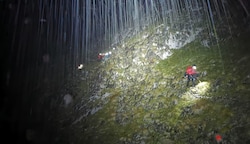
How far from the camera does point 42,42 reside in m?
21.9

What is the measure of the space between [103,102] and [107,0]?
1341 cm

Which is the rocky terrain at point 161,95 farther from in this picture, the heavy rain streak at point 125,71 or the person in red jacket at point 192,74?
the person in red jacket at point 192,74

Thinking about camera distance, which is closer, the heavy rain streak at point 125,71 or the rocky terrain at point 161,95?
the rocky terrain at point 161,95

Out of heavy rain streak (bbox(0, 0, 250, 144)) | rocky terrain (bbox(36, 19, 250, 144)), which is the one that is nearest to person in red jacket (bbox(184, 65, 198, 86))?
heavy rain streak (bbox(0, 0, 250, 144))

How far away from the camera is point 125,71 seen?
43.7ft

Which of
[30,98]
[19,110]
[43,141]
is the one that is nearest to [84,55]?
[30,98]

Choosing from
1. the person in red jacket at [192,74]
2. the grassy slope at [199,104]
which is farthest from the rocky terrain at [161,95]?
the person in red jacket at [192,74]

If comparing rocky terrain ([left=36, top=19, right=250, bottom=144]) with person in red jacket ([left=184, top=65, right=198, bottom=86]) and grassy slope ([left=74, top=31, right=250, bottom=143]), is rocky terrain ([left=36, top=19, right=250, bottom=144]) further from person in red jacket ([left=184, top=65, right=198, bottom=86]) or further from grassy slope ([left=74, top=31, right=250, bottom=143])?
person in red jacket ([left=184, top=65, right=198, bottom=86])

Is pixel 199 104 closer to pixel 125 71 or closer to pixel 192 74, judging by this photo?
pixel 192 74

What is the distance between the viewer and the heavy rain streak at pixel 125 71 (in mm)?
8438

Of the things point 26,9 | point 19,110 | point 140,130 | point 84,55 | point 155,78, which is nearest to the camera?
point 140,130

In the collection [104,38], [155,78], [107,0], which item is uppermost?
[107,0]

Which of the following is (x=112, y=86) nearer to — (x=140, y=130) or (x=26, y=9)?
(x=140, y=130)

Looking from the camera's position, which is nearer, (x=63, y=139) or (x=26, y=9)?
(x=63, y=139)
